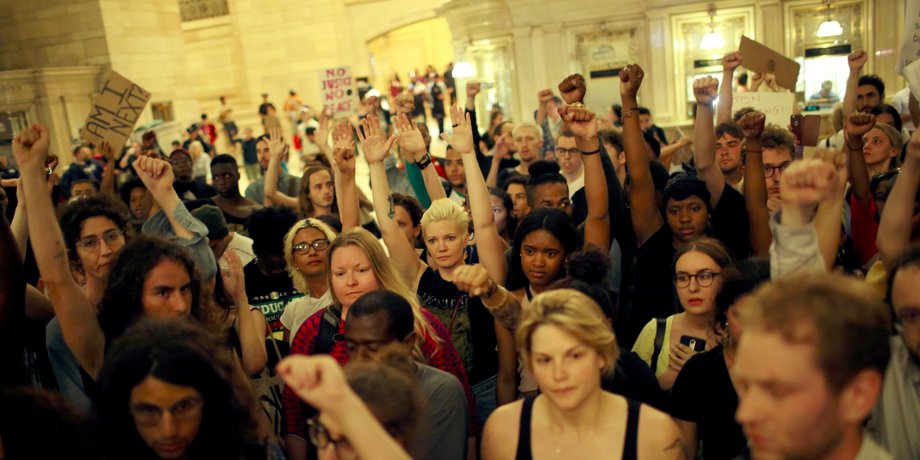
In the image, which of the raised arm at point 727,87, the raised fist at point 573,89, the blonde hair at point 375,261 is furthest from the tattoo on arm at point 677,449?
the raised arm at point 727,87

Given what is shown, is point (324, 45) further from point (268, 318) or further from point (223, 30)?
point (268, 318)

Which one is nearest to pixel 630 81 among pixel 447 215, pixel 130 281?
pixel 447 215

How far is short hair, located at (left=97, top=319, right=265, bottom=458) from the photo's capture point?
2379mm

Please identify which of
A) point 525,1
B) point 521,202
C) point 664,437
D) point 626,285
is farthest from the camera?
point 525,1

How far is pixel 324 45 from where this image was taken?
2695 cm

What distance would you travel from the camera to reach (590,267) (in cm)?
333

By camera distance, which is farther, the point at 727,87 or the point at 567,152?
the point at 727,87

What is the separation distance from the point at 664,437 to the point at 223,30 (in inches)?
1156

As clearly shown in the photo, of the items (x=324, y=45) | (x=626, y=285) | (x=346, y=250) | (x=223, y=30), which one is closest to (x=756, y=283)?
(x=626, y=285)

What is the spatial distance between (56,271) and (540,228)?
2213 mm

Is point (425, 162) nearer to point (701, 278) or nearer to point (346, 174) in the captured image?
point (346, 174)

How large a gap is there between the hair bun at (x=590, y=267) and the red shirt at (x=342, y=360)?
0.65 metres

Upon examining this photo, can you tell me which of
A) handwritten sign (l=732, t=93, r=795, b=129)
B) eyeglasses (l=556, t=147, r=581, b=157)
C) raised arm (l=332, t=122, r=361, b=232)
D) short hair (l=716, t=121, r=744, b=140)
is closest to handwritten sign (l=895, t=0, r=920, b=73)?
handwritten sign (l=732, t=93, r=795, b=129)

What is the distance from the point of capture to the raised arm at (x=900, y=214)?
306 centimetres
